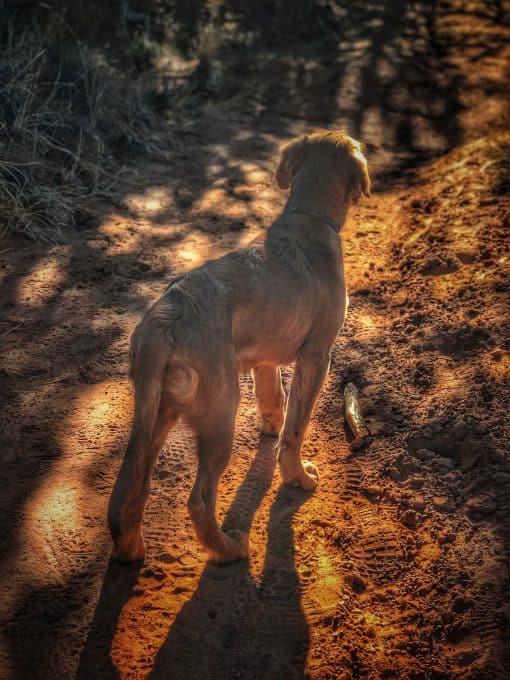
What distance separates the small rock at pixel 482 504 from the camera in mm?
3762

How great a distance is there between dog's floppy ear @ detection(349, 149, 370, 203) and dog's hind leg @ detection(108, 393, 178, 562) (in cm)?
232

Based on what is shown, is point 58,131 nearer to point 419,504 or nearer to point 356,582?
point 419,504

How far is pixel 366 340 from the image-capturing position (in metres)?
5.58

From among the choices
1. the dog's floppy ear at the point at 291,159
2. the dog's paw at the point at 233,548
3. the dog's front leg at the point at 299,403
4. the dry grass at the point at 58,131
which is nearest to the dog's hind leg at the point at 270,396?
the dog's front leg at the point at 299,403

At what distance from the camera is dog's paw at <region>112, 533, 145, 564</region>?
342 centimetres

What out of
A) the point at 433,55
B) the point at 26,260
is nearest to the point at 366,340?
the point at 26,260

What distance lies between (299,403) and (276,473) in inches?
23.3

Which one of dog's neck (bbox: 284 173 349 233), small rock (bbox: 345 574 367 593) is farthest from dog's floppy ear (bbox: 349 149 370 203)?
small rock (bbox: 345 574 367 593)

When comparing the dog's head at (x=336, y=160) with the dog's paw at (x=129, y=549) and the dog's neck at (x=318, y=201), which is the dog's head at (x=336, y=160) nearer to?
the dog's neck at (x=318, y=201)

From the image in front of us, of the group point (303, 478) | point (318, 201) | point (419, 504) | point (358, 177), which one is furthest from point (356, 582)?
point (358, 177)

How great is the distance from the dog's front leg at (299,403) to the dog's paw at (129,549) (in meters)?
1.11

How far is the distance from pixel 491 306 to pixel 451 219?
6.19ft

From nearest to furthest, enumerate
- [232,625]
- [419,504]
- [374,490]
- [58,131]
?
1. [232,625]
2. [419,504]
3. [374,490]
4. [58,131]

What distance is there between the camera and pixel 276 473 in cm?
446
